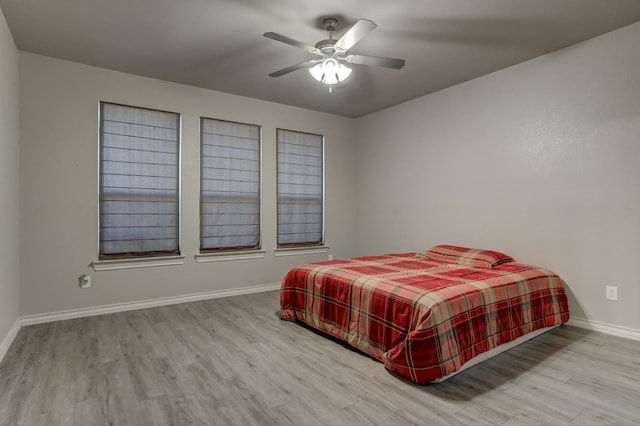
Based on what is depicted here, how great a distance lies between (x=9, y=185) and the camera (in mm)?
2818

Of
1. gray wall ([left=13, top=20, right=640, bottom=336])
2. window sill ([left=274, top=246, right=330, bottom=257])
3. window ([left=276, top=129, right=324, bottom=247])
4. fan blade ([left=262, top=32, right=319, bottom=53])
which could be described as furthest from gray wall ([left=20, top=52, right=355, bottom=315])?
fan blade ([left=262, top=32, right=319, bottom=53])

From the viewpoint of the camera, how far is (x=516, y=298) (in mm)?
2711

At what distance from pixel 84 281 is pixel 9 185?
1140mm

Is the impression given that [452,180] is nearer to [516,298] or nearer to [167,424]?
[516,298]

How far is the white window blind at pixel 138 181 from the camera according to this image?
3650 mm

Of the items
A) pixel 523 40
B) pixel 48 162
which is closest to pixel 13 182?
pixel 48 162

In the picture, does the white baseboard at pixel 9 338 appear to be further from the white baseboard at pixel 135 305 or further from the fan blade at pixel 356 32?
the fan blade at pixel 356 32

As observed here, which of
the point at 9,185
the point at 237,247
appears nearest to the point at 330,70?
the point at 237,247

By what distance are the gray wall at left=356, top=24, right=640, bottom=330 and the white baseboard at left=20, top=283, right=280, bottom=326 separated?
7.15 feet

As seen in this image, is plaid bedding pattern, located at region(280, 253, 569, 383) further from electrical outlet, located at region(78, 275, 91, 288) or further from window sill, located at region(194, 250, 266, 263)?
electrical outlet, located at region(78, 275, 91, 288)

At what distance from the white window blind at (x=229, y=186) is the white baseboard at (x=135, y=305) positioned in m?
0.54

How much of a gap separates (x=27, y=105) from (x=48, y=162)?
1.77ft

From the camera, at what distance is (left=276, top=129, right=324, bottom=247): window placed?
16.0ft

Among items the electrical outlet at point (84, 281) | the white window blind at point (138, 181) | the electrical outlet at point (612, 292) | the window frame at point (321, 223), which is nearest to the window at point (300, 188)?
the window frame at point (321, 223)
